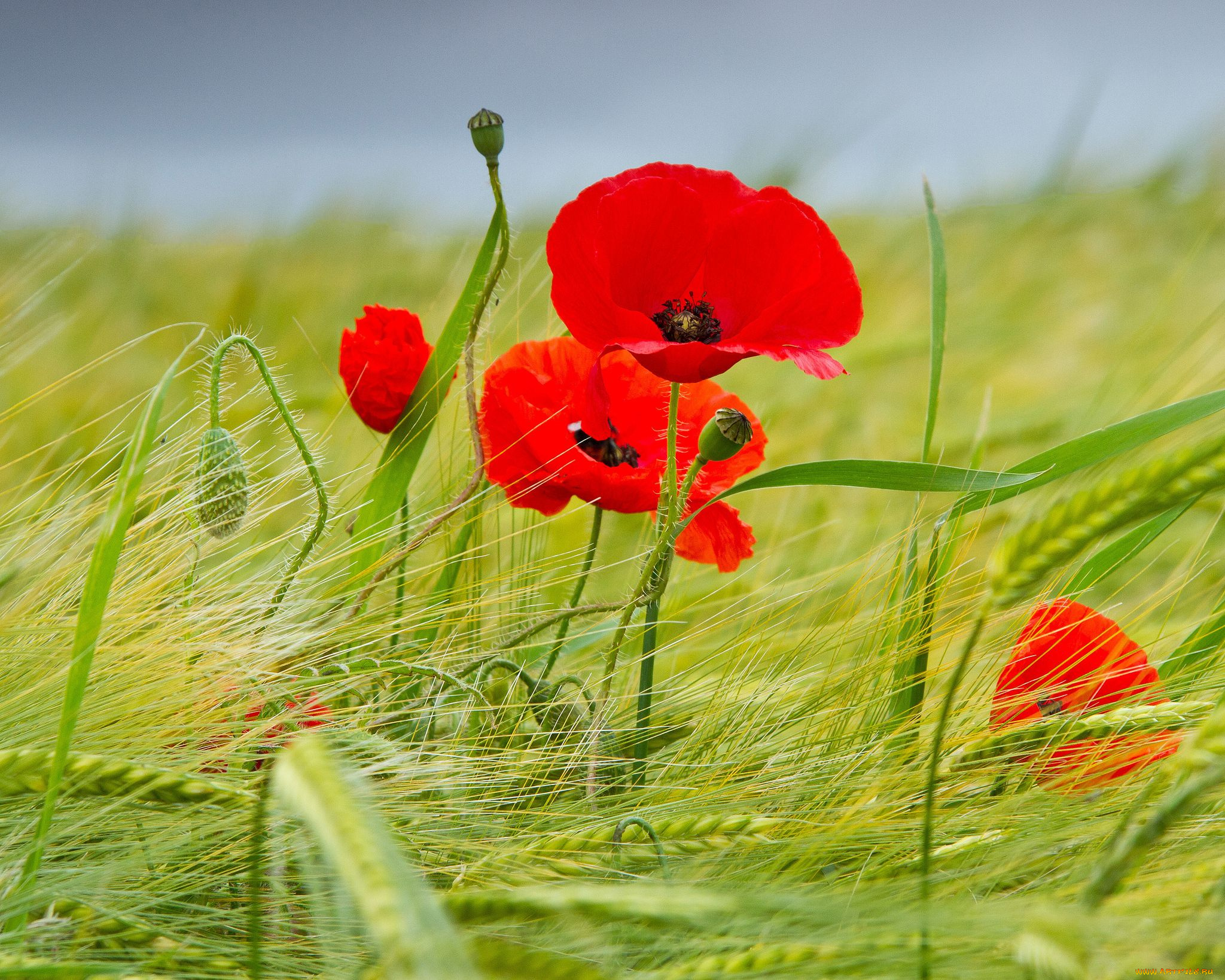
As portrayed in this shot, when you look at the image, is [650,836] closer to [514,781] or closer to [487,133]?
[514,781]

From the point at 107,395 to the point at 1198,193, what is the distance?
215 centimetres

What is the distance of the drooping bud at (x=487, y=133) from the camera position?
0.36 m

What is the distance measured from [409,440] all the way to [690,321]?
14 centimetres

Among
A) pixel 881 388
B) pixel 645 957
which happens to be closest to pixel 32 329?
pixel 645 957

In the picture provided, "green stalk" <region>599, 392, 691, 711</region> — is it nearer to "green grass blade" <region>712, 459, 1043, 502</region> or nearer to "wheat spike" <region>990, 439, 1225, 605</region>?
"green grass blade" <region>712, 459, 1043, 502</region>

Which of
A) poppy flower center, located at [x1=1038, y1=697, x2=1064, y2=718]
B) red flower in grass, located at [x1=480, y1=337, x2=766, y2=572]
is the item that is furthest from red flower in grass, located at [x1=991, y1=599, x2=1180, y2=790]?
red flower in grass, located at [x1=480, y1=337, x2=766, y2=572]

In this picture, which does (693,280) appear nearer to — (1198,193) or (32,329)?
(32,329)

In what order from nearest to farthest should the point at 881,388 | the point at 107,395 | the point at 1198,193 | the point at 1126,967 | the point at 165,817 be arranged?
the point at 1126,967
the point at 165,817
the point at 107,395
the point at 881,388
the point at 1198,193

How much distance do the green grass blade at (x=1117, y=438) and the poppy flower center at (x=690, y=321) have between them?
4.5 inches

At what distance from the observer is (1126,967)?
0.63ft

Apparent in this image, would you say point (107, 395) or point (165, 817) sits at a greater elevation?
point (107, 395)

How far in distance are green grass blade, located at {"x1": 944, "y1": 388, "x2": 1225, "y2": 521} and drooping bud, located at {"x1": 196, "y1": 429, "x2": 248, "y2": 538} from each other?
0.84 ft

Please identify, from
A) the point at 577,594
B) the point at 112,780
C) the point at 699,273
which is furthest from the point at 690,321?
the point at 112,780

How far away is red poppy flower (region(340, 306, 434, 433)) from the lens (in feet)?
1.35
